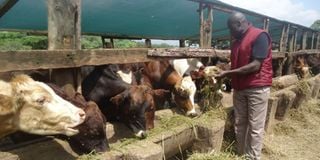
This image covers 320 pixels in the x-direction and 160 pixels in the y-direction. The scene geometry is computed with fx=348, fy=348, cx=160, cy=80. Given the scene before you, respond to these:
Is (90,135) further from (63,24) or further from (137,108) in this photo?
(63,24)

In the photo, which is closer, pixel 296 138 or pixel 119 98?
pixel 119 98

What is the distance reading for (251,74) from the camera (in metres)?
4.65

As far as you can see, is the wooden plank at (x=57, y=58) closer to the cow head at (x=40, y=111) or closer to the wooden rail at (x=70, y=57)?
the wooden rail at (x=70, y=57)

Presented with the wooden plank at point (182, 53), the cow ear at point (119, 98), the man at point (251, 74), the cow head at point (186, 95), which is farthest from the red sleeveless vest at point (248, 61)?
the cow ear at point (119, 98)

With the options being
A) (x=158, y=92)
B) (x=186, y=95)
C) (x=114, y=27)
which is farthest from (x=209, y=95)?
(x=114, y=27)

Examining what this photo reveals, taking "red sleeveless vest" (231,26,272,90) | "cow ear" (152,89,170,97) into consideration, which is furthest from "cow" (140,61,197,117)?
"red sleeveless vest" (231,26,272,90)

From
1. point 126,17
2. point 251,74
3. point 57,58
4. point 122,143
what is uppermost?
point 126,17

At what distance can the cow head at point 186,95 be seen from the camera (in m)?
5.20

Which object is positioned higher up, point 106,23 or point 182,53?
point 106,23

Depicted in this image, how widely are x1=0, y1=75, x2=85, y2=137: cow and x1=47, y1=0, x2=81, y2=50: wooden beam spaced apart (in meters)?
0.58

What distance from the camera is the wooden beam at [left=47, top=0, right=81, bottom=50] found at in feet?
10.5

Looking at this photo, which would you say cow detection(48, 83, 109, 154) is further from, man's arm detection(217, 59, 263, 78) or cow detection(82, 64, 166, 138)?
man's arm detection(217, 59, 263, 78)

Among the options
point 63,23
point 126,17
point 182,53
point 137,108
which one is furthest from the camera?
point 126,17

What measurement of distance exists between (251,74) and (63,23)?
102 inches
